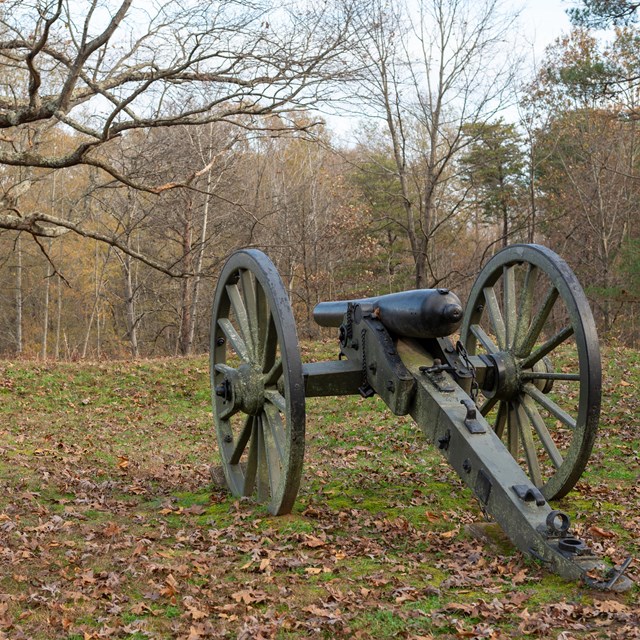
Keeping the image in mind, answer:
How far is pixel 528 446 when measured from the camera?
568cm

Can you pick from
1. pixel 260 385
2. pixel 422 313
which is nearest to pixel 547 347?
pixel 422 313

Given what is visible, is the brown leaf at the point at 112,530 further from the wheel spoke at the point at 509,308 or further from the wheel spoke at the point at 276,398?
the wheel spoke at the point at 509,308

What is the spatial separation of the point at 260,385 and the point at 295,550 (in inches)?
50.3

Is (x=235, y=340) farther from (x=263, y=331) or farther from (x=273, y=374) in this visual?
(x=273, y=374)

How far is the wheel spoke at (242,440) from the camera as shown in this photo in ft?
19.1

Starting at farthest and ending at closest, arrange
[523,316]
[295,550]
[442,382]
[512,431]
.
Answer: [512,431]
[523,316]
[442,382]
[295,550]

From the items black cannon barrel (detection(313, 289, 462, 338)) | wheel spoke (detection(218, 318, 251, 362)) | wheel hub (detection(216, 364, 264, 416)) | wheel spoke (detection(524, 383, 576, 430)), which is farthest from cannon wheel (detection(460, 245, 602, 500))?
wheel spoke (detection(218, 318, 251, 362))

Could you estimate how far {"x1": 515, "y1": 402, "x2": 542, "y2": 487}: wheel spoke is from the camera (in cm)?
567

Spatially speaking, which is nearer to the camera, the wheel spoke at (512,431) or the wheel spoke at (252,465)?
the wheel spoke at (252,465)

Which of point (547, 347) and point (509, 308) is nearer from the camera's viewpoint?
point (547, 347)

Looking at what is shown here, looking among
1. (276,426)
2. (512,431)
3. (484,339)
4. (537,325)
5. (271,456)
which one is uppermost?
(537,325)

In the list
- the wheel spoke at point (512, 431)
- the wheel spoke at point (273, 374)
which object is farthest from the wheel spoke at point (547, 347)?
the wheel spoke at point (273, 374)

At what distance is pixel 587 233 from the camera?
2902 cm

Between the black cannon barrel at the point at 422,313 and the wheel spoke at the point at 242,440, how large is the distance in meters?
1.31
